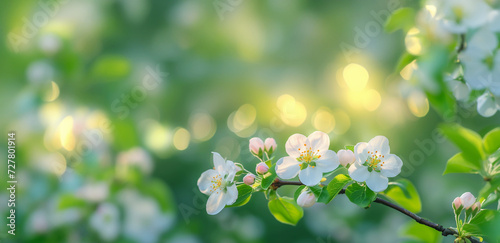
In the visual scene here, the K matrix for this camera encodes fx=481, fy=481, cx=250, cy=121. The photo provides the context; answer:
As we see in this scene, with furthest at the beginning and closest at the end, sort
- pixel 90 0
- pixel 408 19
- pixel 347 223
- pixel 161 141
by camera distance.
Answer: pixel 90 0 → pixel 347 223 → pixel 161 141 → pixel 408 19

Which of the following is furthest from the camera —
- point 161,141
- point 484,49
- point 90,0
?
→ point 90,0

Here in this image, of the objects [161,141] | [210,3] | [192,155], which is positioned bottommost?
[192,155]

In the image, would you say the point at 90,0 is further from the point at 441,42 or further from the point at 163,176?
the point at 441,42

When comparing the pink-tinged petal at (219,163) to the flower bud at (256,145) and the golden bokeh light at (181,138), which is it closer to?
the flower bud at (256,145)

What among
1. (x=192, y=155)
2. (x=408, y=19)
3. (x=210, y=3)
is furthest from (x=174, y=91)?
(x=408, y=19)

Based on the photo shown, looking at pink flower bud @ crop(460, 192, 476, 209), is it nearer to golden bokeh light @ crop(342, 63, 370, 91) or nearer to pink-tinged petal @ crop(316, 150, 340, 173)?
pink-tinged petal @ crop(316, 150, 340, 173)

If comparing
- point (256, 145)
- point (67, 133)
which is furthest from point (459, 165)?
point (67, 133)

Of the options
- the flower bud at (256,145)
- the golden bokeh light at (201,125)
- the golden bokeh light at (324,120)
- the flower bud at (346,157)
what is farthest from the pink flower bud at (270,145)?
the golden bokeh light at (201,125)
